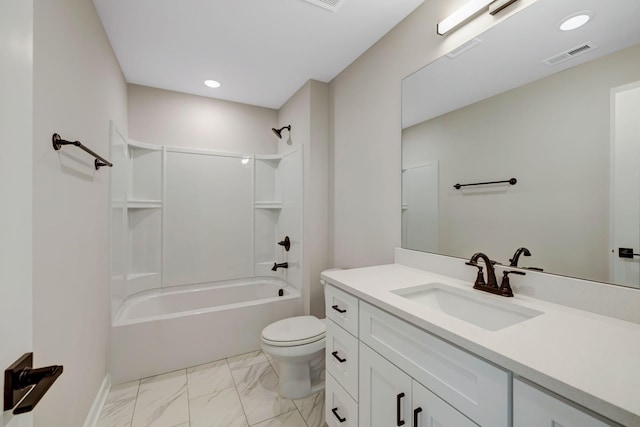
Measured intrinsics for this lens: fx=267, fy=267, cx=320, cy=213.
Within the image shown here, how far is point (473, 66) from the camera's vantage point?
53.2 inches

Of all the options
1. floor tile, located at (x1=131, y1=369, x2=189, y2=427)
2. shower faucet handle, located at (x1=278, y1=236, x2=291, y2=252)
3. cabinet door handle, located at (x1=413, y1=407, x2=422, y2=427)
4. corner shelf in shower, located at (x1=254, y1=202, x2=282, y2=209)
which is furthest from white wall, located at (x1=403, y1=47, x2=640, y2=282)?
corner shelf in shower, located at (x1=254, y1=202, x2=282, y2=209)

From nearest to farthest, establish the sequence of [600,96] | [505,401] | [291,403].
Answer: [505,401] < [600,96] < [291,403]

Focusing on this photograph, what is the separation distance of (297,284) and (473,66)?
2261mm

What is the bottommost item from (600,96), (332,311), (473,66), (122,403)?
(122,403)

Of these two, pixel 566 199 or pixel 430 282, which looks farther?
pixel 430 282

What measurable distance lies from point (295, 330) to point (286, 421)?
1.72 ft

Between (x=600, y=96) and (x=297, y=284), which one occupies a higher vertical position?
(x=600, y=96)

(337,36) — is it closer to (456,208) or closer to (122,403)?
(456,208)

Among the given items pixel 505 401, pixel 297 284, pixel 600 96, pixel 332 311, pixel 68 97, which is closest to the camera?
pixel 505 401

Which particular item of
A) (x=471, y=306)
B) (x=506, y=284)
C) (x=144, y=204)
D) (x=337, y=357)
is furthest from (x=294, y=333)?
(x=144, y=204)

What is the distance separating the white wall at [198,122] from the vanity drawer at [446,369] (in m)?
2.65

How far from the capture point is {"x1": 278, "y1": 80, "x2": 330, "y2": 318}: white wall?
8.21 ft

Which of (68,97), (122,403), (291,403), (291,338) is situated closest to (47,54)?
(68,97)

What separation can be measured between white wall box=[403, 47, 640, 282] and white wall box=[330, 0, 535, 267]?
43 centimetres
